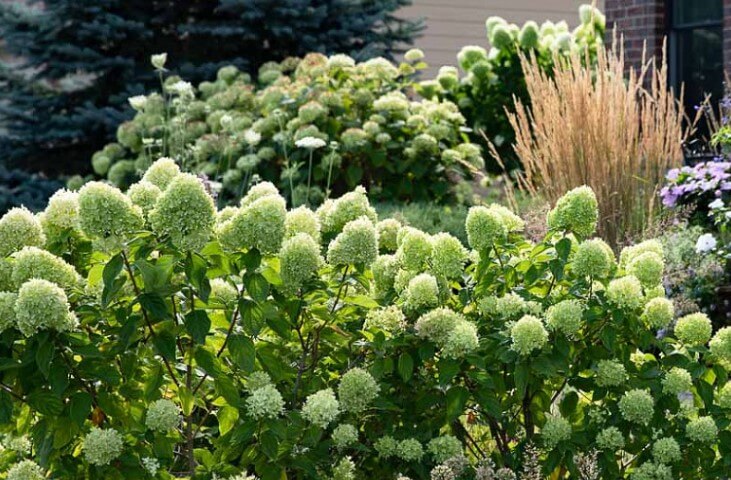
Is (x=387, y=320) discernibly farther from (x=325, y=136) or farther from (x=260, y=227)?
(x=325, y=136)

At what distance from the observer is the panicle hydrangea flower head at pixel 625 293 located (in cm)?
296

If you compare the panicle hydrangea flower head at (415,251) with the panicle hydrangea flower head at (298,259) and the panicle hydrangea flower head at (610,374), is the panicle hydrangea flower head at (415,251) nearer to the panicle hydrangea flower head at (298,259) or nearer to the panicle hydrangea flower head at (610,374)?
the panicle hydrangea flower head at (298,259)

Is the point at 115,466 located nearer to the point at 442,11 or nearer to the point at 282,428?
the point at 282,428

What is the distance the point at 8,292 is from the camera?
2689mm

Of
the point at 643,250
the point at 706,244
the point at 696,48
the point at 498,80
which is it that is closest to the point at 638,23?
the point at 696,48

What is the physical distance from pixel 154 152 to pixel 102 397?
21.2 ft

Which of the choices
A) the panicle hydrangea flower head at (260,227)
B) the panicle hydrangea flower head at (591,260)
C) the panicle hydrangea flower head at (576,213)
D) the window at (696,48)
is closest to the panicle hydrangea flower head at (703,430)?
the panicle hydrangea flower head at (591,260)

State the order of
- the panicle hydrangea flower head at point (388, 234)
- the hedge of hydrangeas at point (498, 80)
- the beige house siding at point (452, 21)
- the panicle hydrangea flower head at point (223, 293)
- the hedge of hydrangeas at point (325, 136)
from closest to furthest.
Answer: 1. the panicle hydrangea flower head at point (223, 293)
2. the panicle hydrangea flower head at point (388, 234)
3. the hedge of hydrangeas at point (325, 136)
4. the hedge of hydrangeas at point (498, 80)
5. the beige house siding at point (452, 21)

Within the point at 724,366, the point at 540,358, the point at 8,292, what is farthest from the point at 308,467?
the point at 724,366

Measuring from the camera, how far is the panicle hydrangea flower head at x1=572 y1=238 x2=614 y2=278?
298cm

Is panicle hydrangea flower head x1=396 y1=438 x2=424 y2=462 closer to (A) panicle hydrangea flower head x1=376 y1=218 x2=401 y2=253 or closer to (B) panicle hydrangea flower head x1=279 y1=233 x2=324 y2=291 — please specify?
(B) panicle hydrangea flower head x1=279 y1=233 x2=324 y2=291

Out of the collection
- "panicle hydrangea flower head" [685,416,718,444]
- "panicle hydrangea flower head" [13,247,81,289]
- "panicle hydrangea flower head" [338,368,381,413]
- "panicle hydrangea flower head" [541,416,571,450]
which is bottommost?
"panicle hydrangea flower head" [685,416,718,444]

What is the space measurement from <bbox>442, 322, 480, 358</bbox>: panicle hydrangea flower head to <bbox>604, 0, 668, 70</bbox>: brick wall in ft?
19.1

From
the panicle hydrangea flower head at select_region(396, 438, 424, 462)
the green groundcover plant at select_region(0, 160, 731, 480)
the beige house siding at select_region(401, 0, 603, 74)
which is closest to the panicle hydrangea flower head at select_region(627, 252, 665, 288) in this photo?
the green groundcover plant at select_region(0, 160, 731, 480)
